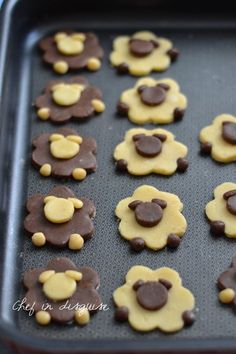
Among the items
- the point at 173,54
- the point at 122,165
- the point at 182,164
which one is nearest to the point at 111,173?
the point at 122,165

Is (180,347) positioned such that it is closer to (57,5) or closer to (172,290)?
(172,290)

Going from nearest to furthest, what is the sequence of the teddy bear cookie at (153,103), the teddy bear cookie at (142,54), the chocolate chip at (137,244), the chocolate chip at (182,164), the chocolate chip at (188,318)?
the chocolate chip at (188,318), the chocolate chip at (137,244), the chocolate chip at (182,164), the teddy bear cookie at (153,103), the teddy bear cookie at (142,54)

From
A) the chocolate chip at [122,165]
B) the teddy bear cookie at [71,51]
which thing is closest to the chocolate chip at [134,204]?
the chocolate chip at [122,165]

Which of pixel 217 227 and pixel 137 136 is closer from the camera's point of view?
pixel 217 227

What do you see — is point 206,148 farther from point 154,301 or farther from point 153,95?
point 154,301

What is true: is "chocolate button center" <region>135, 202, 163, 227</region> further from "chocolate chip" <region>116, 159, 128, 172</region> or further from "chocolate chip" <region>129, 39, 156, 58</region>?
"chocolate chip" <region>129, 39, 156, 58</region>

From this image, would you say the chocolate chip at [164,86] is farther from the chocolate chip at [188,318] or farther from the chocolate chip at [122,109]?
the chocolate chip at [188,318]
